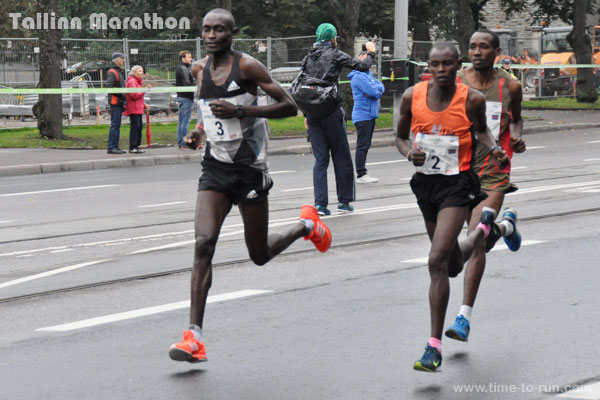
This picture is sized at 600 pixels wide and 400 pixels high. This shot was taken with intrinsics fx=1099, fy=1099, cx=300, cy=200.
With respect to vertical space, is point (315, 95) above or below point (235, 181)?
above

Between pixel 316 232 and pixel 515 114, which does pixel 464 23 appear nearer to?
pixel 515 114

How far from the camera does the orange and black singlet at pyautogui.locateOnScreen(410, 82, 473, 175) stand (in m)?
6.09

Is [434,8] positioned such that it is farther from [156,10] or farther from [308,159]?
[308,159]

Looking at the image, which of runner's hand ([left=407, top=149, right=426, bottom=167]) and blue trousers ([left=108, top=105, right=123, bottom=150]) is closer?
runner's hand ([left=407, top=149, right=426, bottom=167])

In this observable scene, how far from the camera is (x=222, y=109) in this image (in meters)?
6.00

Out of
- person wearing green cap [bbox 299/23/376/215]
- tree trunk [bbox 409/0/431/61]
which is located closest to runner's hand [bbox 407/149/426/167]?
person wearing green cap [bbox 299/23/376/215]

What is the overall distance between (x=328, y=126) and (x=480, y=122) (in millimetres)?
5646

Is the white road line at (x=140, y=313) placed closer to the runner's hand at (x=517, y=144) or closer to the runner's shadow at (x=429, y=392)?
the runner's hand at (x=517, y=144)

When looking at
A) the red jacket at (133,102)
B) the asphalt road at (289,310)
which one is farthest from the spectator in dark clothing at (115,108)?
the asphalt road at (289,310)

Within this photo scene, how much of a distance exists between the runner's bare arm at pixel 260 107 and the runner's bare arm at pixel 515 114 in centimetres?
156

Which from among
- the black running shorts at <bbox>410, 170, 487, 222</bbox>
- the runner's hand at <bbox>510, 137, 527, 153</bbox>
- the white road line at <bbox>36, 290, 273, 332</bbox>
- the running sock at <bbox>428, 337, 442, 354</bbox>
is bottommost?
the white road line at <bbox>36, 290, 273, 332</bbox>

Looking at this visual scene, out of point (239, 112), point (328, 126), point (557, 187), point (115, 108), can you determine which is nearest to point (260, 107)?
point (239, 112)

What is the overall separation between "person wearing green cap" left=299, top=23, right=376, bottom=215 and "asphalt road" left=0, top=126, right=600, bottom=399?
12.8 inches

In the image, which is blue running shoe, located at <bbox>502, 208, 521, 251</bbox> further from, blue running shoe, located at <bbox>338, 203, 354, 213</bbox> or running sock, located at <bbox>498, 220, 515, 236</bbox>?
blue running shoe, located at <bbox>338, 203, 354, 213</bbox>
